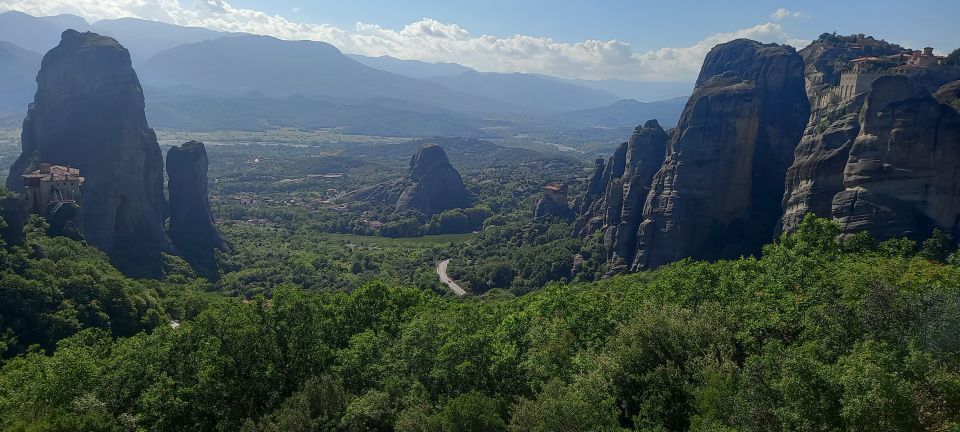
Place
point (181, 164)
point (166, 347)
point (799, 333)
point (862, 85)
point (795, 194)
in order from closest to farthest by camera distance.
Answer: point (799, 333) → point (166, 347) → point (795, 194) → point (862, 85) → point (181, 164)

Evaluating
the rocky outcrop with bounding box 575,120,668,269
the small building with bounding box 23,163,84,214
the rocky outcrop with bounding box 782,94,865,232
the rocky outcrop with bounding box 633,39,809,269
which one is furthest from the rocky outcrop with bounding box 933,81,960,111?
the small building with bounding box 23,163,84,214

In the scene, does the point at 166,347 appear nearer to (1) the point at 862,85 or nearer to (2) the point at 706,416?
(2) the point at 706,416

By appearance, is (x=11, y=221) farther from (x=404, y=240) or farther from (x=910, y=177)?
(x=404, y=240)

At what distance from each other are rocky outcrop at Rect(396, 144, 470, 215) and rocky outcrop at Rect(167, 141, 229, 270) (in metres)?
62.7

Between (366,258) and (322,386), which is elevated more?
(322,386)

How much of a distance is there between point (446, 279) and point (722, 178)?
1706 inches

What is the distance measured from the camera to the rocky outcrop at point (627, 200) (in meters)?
80.9

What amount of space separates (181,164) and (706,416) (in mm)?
97328

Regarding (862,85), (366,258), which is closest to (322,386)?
(862,85)

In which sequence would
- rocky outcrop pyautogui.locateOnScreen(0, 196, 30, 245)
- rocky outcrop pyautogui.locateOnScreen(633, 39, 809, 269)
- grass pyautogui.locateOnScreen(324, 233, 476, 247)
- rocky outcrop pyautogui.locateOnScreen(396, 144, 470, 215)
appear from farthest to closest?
rocky outcrop pyautogui.locateOnScreen(396, 144, 470, 215) → grass pyautogui.locateOnScreen(324, 233, 476, 247) → rocky outcrop pyautogui.locateOnScreen(633, 39, 809, 269) → rocky outcrop pyautogui.locateOnScreen(0, 196, 30, 245)

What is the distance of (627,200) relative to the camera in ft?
274

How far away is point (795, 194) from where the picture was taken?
6316 centimetres

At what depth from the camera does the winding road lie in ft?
288

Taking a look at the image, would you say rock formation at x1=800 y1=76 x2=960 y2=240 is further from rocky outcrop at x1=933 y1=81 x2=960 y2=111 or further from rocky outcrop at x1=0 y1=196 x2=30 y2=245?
rocky outcrop at x1=0 y1=196 x2=30 y2=245
